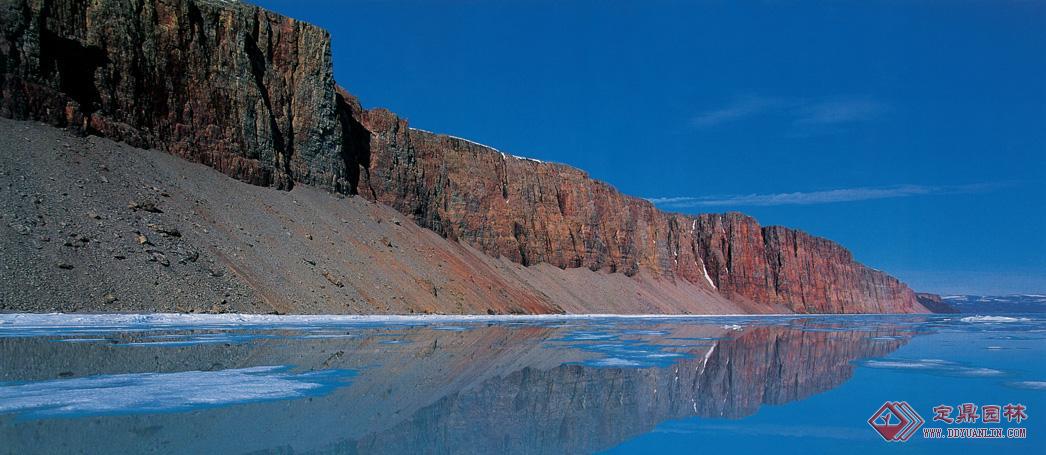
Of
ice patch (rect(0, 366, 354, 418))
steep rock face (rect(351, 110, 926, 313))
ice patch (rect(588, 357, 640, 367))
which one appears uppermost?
steep rock face (rect(351, 110, 926, 313))

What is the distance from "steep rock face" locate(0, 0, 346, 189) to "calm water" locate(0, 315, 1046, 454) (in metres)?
30.4

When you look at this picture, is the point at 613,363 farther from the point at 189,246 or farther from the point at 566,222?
the point at 566,222

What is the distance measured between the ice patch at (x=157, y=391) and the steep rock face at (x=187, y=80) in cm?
3680

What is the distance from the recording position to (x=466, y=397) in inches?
383

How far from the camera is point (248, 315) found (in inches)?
1224

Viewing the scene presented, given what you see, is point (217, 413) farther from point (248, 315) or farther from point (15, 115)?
point (15, 115)

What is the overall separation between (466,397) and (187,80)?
47.8m

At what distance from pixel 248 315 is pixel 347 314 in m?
7.15

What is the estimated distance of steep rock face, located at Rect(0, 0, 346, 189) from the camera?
40.8 meters

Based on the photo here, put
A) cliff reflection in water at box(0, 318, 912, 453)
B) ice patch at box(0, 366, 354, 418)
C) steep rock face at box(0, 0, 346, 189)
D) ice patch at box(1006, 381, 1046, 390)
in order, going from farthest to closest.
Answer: steep rock face at box(0, 0, 346, 189) → ice patch at box(1006, 381, 1046, 390) → ice patch at box(0, 366, 354, 418) → cliff reflection in water at box(0, 318, 912, 453)

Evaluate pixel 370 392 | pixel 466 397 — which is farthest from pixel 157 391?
pixel 466 397

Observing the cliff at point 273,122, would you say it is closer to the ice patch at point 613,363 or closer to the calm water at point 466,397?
the calm water at point 466,397

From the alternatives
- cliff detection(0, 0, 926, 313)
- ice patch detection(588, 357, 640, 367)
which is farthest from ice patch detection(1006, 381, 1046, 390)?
cliff detection(0, 0, 926, 313)

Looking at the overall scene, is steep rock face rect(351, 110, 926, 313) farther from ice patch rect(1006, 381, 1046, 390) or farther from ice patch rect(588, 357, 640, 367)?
ice patch rect(1006, 381, 1046, 390)
